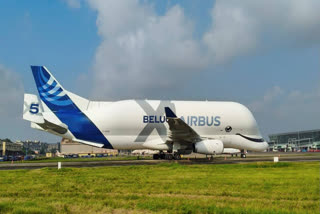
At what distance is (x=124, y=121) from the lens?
3012 cm

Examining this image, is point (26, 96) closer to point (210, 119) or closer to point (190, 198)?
point (210, 119)

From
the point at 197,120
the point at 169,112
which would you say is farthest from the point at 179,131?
the point at 197,120

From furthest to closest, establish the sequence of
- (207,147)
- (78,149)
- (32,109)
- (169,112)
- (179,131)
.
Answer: (78,149)
(32,109)
(179,131)
(207,147)
(169,112)

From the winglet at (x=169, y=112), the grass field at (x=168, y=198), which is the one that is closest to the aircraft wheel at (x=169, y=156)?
the winglet at (x=169, y=112)

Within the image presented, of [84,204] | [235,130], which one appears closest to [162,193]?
[84,204]

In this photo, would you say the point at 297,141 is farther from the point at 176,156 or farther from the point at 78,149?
the point at 176,156

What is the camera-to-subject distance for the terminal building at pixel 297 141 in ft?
446

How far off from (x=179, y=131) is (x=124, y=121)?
5867mm

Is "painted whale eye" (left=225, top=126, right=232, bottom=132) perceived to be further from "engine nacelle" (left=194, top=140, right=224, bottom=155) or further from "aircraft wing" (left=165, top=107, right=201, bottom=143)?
"aircraft wing" (left=165, top=107, right=201, bottom=143)

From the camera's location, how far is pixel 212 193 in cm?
960

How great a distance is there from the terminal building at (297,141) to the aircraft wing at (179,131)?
113696 millimetres

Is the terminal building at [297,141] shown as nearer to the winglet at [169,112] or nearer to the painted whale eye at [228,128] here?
the painted whale eye at [228,128]

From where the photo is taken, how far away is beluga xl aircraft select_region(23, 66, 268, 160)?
2919 centimetres

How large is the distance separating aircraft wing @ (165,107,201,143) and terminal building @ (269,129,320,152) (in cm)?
11370
